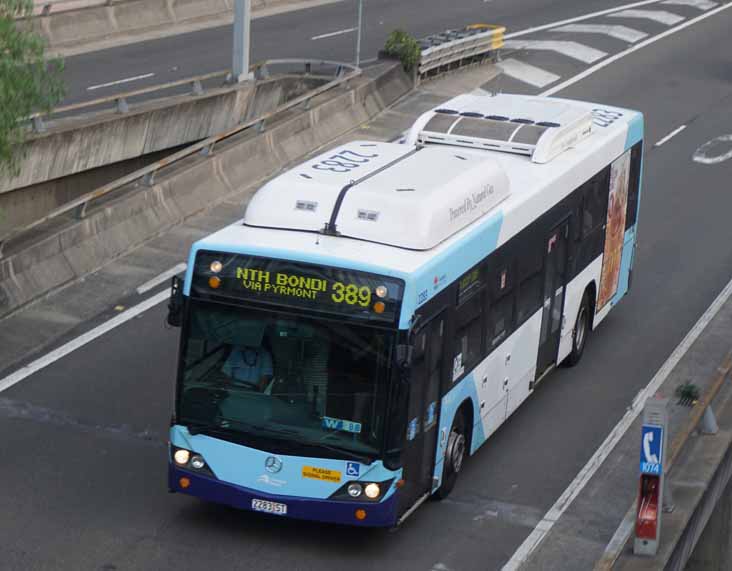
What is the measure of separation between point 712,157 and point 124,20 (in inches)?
655

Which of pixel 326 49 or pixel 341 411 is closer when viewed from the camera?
pixel 341 411

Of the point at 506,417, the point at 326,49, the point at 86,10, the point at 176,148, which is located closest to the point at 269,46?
the point at 326,49

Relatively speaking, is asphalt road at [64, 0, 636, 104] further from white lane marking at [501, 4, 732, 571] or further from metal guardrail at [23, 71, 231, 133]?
white lane marking at [501, 4, 732, 571]

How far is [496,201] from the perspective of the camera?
14.4 m

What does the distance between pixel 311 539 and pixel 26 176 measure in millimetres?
13730

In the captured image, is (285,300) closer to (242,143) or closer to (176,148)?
(242,143)

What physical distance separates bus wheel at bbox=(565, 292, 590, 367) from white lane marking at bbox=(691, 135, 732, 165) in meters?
11.6

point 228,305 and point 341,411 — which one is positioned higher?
point 228,305

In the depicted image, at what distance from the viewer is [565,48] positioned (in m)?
37.6

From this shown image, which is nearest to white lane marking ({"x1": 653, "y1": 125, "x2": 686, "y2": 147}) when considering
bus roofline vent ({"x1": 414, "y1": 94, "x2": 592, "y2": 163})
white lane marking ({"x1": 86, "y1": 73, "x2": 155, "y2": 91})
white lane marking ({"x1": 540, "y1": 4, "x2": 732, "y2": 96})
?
white lane marking ({"x1": 540, "y1": 4, "x2": 732, "y2": 96})

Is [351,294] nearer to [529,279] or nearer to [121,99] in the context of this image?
[529,279]

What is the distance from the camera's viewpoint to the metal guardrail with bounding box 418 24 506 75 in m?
32.3

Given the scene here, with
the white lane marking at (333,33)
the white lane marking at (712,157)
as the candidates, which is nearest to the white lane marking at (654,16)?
the white lane marking at (333,33)

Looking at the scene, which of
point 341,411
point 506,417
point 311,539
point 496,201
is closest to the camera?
point 341,411
